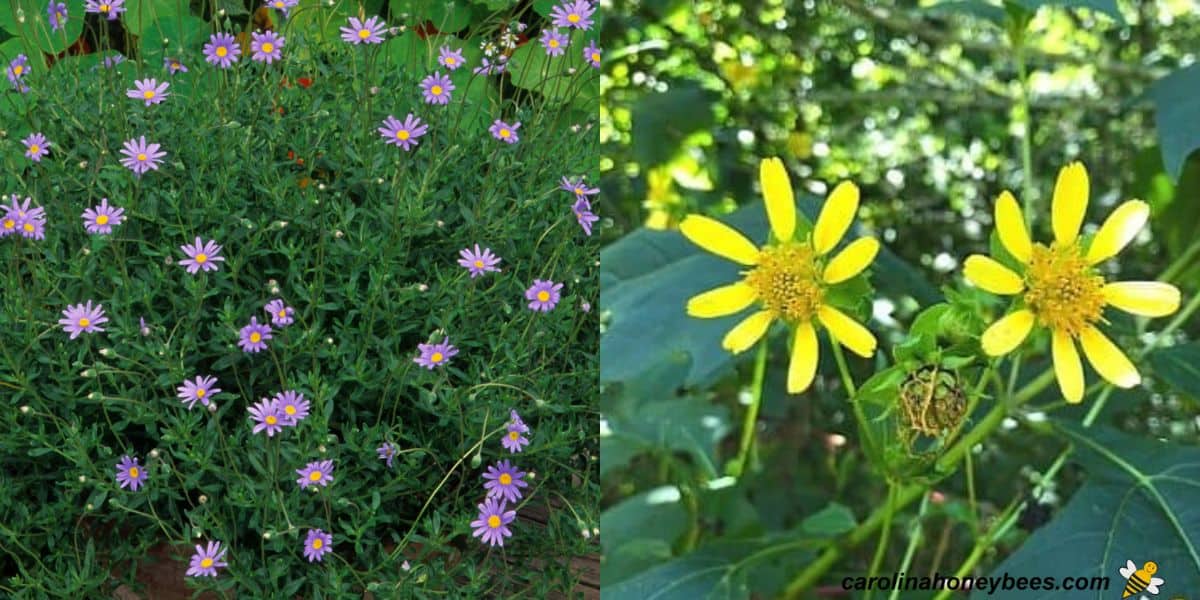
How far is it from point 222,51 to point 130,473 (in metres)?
0.36

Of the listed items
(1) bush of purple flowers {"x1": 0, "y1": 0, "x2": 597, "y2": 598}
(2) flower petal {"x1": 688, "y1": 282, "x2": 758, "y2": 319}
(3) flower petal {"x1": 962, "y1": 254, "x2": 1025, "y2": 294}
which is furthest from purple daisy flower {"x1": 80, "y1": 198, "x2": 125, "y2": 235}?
(3) flower petal {"x1": 962, "y1": 254, "x2": 1025, "y2": 294}

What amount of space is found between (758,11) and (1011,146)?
0.41 metres

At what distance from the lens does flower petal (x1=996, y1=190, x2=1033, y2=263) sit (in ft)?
1.73

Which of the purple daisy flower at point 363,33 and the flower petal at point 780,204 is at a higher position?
the purple daisy flower at point 363,33

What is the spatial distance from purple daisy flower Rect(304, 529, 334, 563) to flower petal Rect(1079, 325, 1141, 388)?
467mm

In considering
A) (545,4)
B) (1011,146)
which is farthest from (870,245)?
(1011,146)

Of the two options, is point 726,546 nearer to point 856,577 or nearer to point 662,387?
point 856,577

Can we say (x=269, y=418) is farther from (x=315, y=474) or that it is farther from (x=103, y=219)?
(x=103, y=219)

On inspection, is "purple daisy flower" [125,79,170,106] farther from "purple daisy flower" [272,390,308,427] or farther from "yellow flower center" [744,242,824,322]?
"yellow flower center" [744,242,824,322]

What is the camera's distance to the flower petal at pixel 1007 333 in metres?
0.50

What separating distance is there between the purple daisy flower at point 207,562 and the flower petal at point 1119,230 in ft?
1.73

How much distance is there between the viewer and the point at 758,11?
142 centimetres

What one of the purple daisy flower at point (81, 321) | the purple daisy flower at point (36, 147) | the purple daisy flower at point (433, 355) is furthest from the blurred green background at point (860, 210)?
the purple daisy flower at point (36, 147)

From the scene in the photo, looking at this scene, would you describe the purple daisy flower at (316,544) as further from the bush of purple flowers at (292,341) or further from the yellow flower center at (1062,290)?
the yellow flower center at (1062,290)
